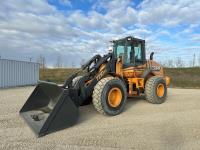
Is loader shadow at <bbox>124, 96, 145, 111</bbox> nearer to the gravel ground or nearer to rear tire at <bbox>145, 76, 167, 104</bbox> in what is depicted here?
the gravel ground

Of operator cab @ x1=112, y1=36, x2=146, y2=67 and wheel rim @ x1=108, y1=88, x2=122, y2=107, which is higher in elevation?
operator cab @ x1=112, y1=36, x2=146, y2=67

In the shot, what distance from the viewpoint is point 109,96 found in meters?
7.25

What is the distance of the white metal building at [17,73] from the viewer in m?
18.7

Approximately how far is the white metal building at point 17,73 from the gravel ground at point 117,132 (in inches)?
437

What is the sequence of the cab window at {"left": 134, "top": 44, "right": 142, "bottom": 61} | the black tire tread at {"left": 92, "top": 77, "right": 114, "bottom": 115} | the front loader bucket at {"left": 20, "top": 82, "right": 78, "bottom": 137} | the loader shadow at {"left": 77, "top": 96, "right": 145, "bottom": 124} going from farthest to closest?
1. the cab window at {"left": 134, "top": 44, "right": 142, "bottom": 61}
2. the loader shadow at {"left": 77, "top": 96, "right": 145, "bottom": 124}
3. the black tire tread at {"left": 92, "top": 77, "right": 114, "bottom": 115}
4. the front loader bucket at {"left": 20, "top": 82, "right": 78, "bottom": 137}

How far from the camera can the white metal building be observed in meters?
18.7

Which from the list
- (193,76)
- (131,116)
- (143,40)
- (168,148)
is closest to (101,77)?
(131,116)

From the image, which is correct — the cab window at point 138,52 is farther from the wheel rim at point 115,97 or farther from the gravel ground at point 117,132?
the wheel rim at point 115,97

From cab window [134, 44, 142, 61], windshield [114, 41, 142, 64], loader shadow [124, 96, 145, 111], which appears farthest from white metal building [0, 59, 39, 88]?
cab window [134, 44, 142, 61]

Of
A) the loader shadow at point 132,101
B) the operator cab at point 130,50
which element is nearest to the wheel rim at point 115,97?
the loader shadow at point 132,101

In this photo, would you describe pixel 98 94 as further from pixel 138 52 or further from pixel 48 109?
pixel 138 52

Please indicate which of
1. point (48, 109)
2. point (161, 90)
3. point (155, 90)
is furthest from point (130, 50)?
point (48, 109)

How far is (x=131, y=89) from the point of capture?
894 cm

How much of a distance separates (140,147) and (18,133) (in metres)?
2.67
